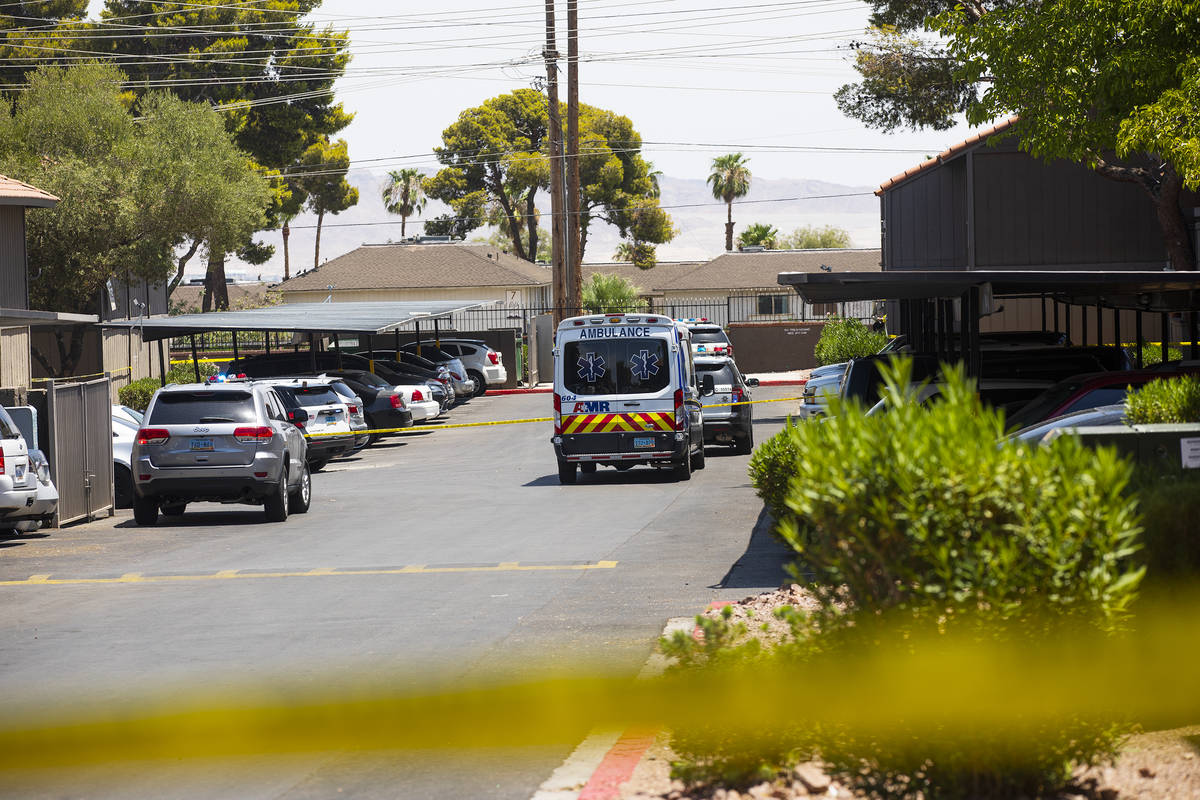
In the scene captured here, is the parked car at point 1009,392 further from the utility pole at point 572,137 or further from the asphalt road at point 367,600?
the utility pole at point 572,137

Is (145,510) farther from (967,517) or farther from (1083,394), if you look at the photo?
(967,517)

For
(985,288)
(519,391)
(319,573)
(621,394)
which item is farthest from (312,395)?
(519,391)

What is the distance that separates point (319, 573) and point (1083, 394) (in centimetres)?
752

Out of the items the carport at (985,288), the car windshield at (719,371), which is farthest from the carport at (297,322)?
the carport at (985,288)

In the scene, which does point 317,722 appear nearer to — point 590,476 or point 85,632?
point 85,632

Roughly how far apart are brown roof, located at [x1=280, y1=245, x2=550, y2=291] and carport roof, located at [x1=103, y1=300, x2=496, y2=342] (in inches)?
1094

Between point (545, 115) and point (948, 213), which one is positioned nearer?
point (948, 213)

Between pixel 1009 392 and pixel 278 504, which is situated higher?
pixel 1009 392

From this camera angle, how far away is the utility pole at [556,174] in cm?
4447

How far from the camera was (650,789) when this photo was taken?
5992 millimetres

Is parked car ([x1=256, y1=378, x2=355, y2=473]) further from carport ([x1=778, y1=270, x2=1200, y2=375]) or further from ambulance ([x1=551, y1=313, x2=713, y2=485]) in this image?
carport ([x1=778, y1=270, x2=1200, y2=375])

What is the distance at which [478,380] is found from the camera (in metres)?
48.1

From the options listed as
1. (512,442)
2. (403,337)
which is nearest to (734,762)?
(512,442)

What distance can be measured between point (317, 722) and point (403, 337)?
154ft
